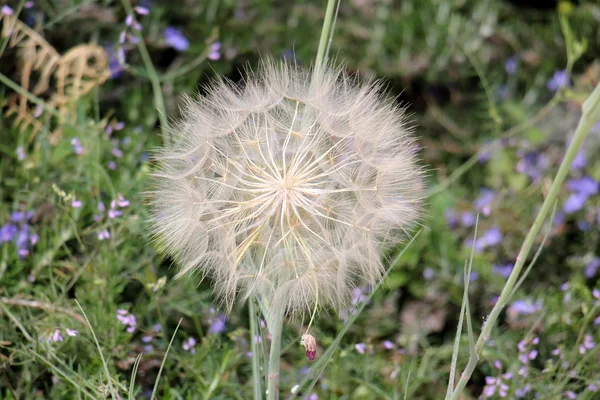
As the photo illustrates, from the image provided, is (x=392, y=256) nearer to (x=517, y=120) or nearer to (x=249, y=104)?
(x=517, y=120)

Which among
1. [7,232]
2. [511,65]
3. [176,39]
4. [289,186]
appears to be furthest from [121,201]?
[511,65]

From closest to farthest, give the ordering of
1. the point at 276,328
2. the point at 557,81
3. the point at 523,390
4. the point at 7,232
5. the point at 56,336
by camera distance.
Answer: the point at 276,328 < the point at 56,336 < the point at 523,390 < the point at 7,232 < the point at 557,81

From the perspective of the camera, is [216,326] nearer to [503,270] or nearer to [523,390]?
[523,390]

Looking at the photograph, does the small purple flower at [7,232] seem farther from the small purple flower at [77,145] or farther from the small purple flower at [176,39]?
the small purple flower at [176,39]

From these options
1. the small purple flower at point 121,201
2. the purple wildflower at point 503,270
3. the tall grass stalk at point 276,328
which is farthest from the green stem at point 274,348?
the purple wildflower at point 503,270

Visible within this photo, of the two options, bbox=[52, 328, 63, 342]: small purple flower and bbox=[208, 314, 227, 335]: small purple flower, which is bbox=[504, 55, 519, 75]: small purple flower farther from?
bbox=[52, 328, 63, 342]: small purple flower

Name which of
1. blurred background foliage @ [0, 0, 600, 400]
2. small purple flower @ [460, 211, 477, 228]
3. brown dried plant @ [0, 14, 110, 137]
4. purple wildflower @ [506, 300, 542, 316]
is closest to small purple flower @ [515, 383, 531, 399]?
blurred background foliage @ [0, 0, 600, 400]
